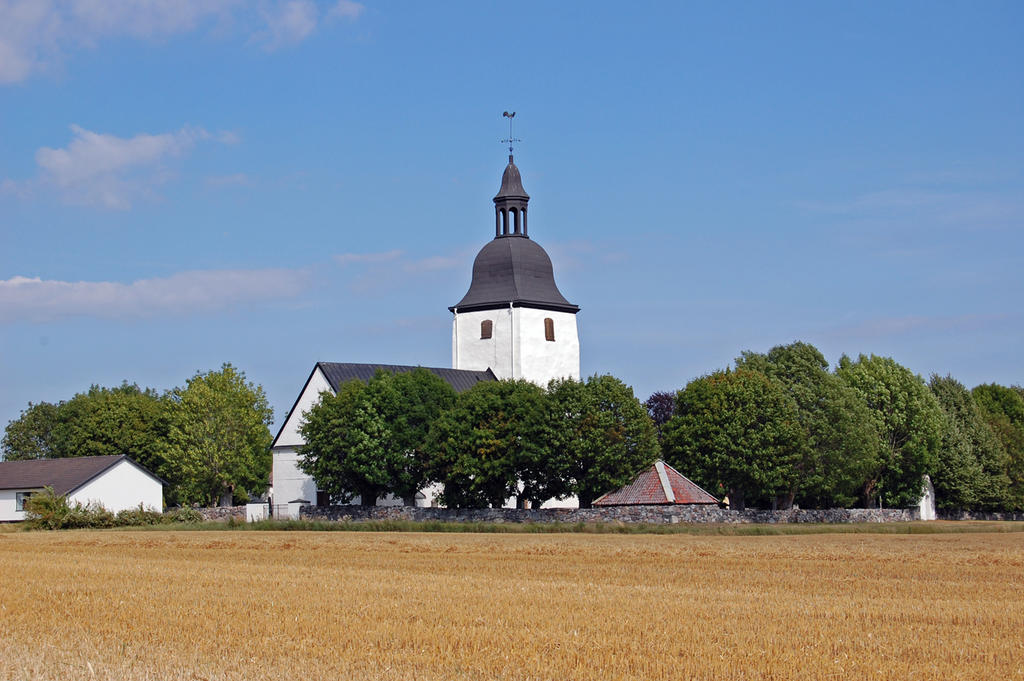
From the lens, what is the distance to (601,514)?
61.4 metres

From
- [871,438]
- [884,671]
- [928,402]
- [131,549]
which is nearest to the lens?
[884,671]

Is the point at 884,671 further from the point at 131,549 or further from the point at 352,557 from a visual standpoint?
the point at 131,549

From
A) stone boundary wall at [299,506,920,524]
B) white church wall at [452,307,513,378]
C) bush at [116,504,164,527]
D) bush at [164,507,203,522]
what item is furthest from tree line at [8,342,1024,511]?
white church wall at [452,307,513,378]

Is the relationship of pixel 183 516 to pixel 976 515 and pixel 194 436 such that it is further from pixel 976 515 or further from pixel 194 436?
pixel 976 515

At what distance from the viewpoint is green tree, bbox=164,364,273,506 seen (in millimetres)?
83875

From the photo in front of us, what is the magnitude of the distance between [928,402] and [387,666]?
240 ft

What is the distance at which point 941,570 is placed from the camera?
2867 cm

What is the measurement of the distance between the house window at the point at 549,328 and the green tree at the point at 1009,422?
3518 centimetres

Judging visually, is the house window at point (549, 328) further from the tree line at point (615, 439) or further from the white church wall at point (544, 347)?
the tree line at point (615, 439)

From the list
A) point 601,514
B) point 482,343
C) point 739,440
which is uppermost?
point 482,343

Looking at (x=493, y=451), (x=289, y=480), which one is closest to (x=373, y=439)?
(x=493, y=451)

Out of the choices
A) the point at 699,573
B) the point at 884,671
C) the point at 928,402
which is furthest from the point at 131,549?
the point at 928,402

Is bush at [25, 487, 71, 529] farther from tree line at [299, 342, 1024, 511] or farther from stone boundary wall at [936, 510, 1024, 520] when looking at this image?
stone boundary wall at [936, 510, 1024, 520]

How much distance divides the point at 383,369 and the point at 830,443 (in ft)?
101
